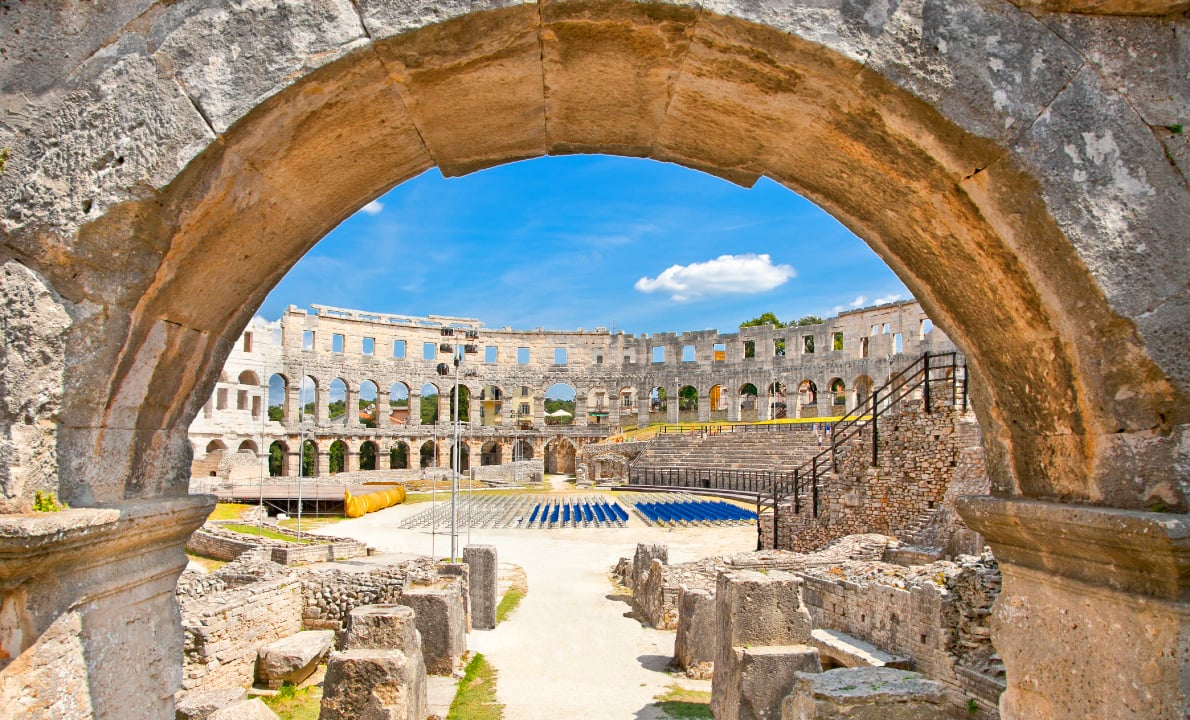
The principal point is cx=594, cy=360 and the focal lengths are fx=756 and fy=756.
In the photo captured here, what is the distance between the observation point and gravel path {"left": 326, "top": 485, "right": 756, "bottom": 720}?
8.34 meters

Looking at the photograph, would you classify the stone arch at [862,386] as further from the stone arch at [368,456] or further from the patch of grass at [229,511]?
the patch of grass at [229,511]

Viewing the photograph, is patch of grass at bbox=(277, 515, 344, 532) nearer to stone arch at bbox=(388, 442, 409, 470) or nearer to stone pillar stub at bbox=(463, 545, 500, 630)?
stone pillar stub at bbox=(463, 545, 500, 630)

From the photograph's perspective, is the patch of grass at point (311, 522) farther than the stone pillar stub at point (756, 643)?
Yes

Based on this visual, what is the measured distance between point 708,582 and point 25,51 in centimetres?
1113

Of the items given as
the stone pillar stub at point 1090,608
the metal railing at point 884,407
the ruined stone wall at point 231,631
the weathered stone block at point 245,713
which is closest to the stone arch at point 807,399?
the metal railing at point 884,407

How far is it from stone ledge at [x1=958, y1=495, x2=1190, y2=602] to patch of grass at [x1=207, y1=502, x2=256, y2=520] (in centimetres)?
2324

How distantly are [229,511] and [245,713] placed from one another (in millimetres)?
22374

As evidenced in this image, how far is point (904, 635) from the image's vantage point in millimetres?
8000

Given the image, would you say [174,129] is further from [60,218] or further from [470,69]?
[470,69]

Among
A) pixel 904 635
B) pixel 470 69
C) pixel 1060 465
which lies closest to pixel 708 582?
pixel 904 635

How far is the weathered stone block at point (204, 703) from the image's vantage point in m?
6.12

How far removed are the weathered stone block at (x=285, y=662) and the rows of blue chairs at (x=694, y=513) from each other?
15.2 metres

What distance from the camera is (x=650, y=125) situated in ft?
9.09

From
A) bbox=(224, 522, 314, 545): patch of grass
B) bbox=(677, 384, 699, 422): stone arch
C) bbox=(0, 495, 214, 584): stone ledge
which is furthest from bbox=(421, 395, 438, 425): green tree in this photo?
bbox=(0, 495, 214, 584): stone ledge
